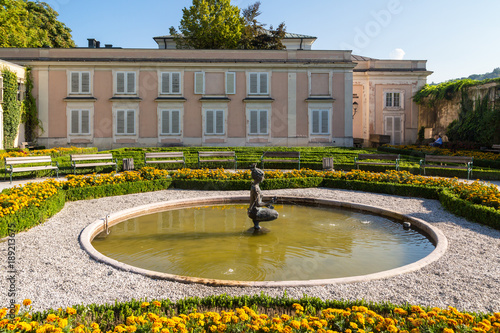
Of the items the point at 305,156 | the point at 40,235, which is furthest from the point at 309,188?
the point at 40,235

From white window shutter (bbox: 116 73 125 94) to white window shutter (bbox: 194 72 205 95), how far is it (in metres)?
5.04

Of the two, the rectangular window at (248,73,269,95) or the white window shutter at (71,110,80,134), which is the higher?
the rectangular window at (248,73,269,95)

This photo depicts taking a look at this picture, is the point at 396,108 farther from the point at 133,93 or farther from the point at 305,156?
the point at 133,93

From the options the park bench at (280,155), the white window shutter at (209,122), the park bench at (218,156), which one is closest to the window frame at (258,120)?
the white window shutter at (209,122)

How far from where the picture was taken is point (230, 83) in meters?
29.3

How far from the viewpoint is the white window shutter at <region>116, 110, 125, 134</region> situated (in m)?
28.7

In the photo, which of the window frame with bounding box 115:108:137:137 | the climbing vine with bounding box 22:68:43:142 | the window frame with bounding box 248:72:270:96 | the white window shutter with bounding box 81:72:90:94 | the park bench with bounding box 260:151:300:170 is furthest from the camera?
the window frame with bounding box 248:72:270:96

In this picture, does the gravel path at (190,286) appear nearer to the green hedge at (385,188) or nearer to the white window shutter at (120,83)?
the green hedge at (385,188)

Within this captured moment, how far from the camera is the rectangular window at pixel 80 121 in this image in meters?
28.3

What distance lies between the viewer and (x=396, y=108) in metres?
35.2

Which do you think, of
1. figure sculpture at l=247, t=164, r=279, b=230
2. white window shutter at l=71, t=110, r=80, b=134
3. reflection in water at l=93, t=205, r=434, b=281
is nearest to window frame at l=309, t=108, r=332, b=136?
white window shutter at l=71, t=110, r=80, b=134

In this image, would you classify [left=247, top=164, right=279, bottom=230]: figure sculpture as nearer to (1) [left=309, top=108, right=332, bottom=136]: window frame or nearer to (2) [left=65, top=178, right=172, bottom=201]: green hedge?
(2) [left=65, top=178, right=172, bottom=201]: green hedge

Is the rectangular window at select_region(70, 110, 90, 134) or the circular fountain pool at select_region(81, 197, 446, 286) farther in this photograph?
the rectangular window at select_region(70, 110, 90, 134)

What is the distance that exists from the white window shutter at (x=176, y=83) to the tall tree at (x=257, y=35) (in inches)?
412
